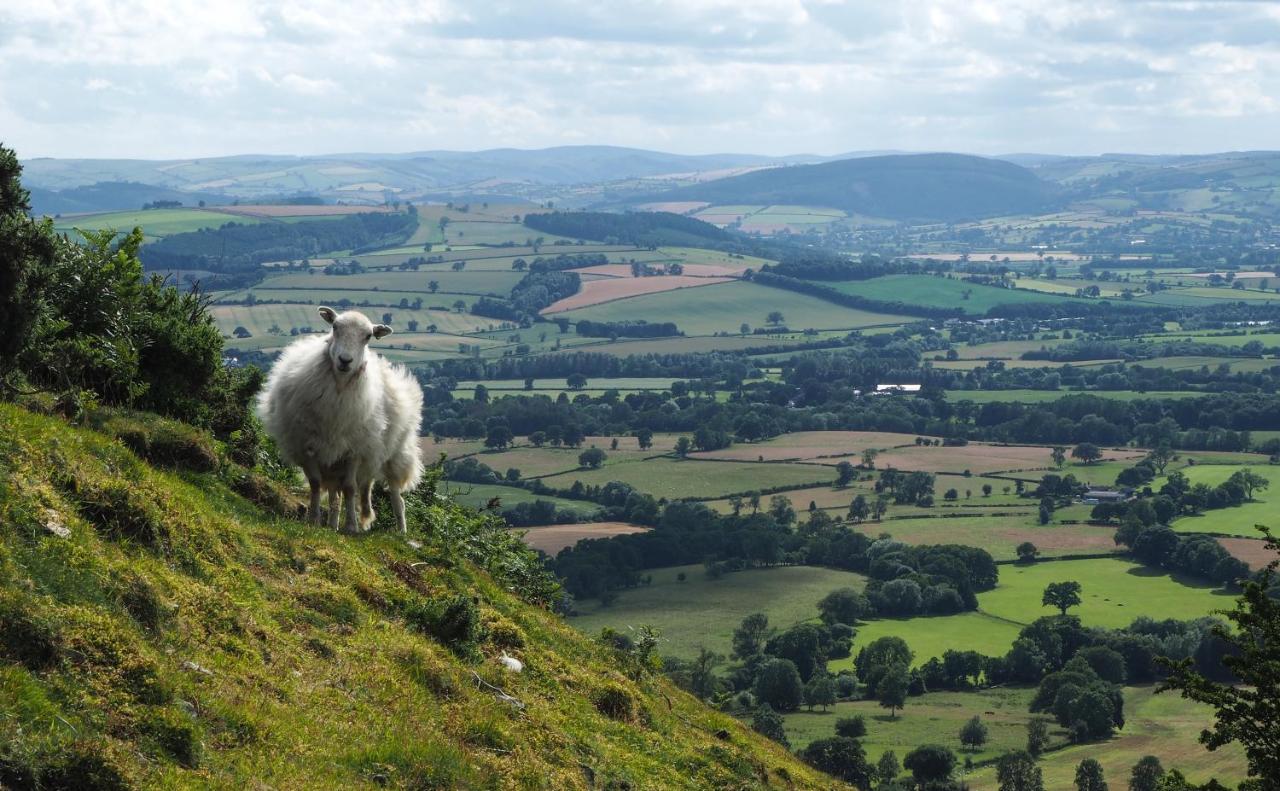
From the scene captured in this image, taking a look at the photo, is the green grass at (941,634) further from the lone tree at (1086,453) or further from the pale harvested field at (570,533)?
the lone tree at (1086,453)

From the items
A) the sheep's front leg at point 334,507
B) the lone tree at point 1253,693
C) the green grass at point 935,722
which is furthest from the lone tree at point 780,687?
the lone tree at point 1253,693

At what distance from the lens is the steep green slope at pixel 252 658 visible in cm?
914

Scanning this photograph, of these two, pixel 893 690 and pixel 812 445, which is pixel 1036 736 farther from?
pixel 812 445

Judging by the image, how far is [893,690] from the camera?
74062mm

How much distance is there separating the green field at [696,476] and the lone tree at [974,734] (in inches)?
2038

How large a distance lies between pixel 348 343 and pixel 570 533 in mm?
87166

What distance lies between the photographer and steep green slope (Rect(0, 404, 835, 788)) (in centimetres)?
914

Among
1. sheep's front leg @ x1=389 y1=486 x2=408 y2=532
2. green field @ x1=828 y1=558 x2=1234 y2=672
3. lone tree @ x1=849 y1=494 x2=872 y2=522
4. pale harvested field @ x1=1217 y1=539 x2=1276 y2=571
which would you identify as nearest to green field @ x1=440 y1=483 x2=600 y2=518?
lone tree @ x1=849 y1=494 x2=872 y2=522

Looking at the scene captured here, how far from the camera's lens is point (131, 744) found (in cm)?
898

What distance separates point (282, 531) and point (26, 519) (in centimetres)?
510

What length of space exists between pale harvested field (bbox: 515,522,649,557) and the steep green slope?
7977 centimetres

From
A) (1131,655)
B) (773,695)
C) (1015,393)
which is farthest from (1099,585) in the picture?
(1015,393)

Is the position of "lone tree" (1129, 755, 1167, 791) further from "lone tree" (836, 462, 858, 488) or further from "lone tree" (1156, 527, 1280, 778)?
"lone tree" (836, 462, 858, 488)

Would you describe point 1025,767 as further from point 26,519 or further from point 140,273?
point 26,519
